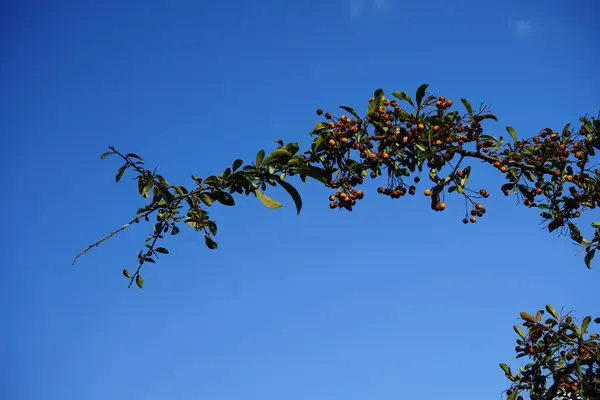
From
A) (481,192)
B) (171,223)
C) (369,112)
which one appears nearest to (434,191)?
(481,192)

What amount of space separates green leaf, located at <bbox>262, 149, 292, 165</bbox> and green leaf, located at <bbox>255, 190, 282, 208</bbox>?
8.0 inches

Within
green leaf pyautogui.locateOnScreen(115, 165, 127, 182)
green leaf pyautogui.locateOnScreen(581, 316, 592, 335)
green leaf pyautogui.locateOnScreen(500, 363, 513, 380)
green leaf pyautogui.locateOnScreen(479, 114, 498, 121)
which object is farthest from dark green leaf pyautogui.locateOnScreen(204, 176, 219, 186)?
green leaf pyautogui.locateOnScreen(581, 316, 592, 335)

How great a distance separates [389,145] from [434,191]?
0.44 m

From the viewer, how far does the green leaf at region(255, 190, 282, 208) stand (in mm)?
3613

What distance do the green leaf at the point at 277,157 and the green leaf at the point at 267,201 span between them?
0.20 metres

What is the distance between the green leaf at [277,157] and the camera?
3621mm

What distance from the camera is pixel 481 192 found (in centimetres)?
390

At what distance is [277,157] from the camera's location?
3.63m

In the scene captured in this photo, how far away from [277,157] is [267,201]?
29 cm

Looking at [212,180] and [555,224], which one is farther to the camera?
[555,224]

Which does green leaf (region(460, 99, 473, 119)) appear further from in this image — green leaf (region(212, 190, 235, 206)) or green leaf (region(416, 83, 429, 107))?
green leaf (region(212, 190, 235, 206))

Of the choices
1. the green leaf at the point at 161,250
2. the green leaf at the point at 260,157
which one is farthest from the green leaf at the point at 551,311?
the green leaf at the point at 161,250

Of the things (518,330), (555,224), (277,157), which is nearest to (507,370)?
(518,330)

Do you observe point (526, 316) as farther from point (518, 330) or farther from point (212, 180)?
point (212, 180)
